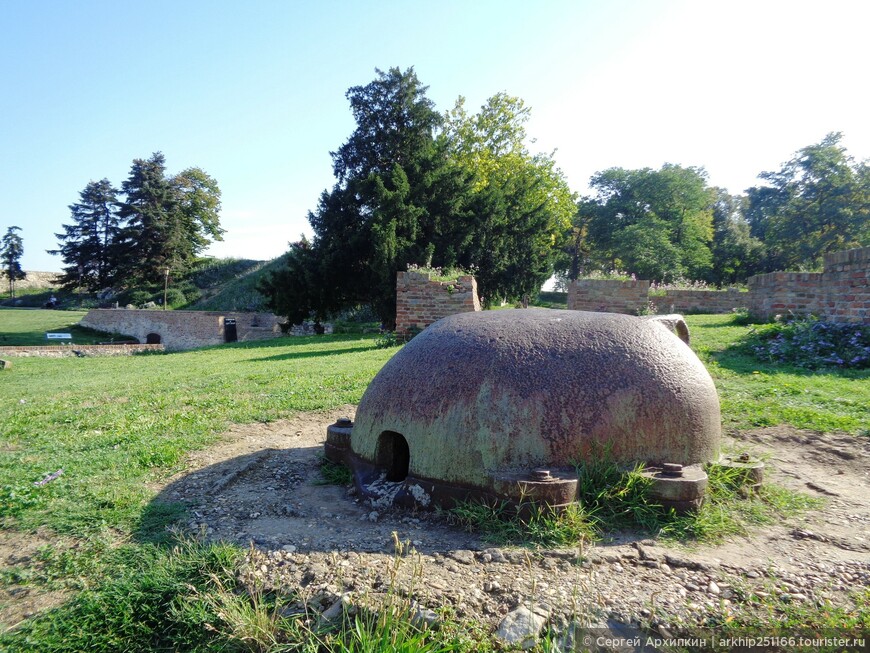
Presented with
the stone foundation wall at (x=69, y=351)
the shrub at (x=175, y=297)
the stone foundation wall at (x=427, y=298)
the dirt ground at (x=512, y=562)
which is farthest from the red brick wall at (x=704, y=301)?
the shrub at (x=175, y=297)

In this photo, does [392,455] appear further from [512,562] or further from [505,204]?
[505,204]

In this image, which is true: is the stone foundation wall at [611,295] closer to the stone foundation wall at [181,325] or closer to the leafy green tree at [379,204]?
the leafy green tree at [379,204]

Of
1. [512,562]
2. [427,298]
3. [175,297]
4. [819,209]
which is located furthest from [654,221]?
[512,562]

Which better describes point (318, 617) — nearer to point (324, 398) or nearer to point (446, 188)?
point (324, 398)

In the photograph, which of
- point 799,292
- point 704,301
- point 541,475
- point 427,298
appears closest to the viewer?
point 541,475

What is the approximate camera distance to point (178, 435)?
5.36 m

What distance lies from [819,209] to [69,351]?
3927 cm

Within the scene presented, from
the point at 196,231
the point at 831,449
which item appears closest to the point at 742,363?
the point at 831,449

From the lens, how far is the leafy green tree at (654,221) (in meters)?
38.2

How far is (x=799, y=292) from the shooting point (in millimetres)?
11414

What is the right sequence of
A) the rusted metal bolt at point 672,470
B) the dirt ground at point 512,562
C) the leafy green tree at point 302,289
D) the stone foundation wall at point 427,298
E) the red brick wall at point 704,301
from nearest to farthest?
the dirt ground at point 512,562 < the rusted metal bolt at point 672,470 < the stone foundation wall at point 427,298 < the red brick wall at point 704,301 < the leafy green tree at point 302,289

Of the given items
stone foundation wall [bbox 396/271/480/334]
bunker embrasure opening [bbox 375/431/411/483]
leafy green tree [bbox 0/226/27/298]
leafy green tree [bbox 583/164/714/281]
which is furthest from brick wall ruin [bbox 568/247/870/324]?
leafy green tree [bbox 0/226/27/298]

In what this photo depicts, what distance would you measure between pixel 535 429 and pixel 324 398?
4039 mm

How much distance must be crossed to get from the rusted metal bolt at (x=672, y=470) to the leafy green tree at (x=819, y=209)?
112 ft
